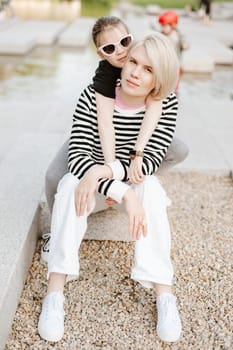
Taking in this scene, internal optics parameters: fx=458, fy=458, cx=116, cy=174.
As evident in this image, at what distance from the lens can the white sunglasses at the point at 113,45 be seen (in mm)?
2613

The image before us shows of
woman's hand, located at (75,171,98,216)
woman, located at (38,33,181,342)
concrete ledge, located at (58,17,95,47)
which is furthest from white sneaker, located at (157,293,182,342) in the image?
concrete ledge, located at (58,17,95,47)

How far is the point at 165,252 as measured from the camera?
2496mm

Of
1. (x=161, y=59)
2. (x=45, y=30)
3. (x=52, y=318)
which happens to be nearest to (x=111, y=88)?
(x=161, y=59)

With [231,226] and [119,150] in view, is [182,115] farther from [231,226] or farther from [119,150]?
[119,150]

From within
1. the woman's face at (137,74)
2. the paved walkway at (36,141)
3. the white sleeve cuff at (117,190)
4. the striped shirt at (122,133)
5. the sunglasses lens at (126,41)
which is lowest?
the paved walkway at (36,141)

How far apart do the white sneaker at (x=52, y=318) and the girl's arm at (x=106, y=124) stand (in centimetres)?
83

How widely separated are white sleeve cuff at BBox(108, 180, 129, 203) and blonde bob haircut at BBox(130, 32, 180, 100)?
1.84ft

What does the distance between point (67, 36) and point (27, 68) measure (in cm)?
322

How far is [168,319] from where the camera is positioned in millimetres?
2395

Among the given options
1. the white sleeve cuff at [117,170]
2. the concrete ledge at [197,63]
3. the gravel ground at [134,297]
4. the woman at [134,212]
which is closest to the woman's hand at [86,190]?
the woman at [134,212]

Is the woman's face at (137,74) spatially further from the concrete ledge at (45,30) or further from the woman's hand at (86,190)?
the concrete ledge at (45,30)

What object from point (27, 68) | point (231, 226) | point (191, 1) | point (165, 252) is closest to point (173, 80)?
point (165, 252)

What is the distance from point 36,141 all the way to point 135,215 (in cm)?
213

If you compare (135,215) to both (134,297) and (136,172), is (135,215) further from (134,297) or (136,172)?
(134,297)
